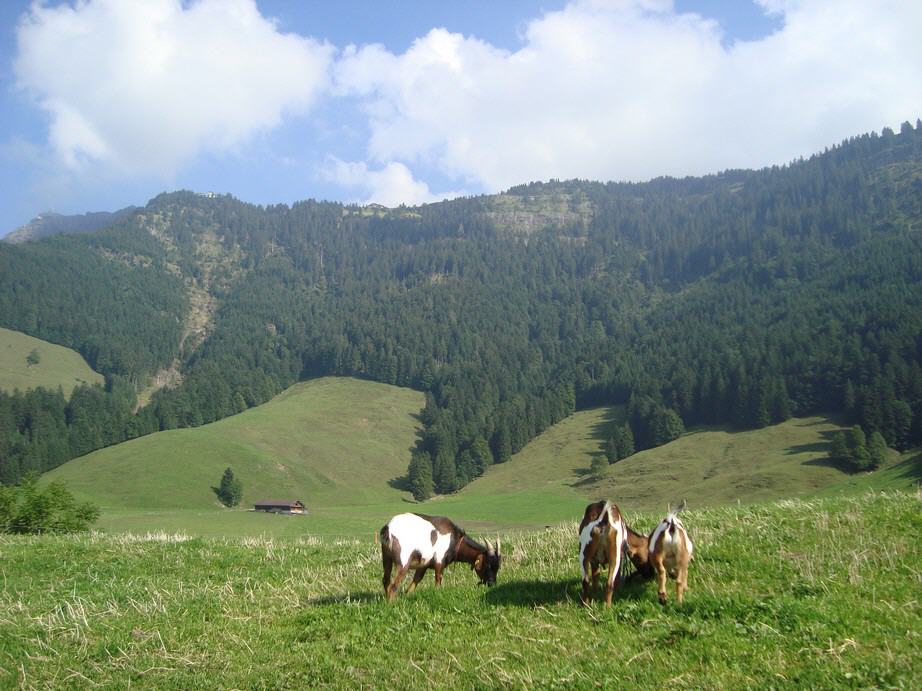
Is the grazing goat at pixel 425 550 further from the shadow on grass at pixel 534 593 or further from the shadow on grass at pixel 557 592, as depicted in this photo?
the shadow on grass at pixel 557 592

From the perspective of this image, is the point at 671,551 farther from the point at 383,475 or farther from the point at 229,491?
the point at 383,475

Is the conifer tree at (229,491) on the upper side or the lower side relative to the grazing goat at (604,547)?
lower

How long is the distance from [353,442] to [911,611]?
162665mm

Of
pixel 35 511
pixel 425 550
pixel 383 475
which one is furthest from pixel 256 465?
pixel 425 550

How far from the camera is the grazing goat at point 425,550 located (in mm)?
11523

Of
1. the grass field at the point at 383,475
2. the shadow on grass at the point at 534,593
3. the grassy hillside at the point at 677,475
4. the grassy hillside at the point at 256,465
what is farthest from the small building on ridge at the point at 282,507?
the shadow on grass at the point at 534,593

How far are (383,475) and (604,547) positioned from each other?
14701cm

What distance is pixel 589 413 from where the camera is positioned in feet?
625

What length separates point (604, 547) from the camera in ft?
33.4

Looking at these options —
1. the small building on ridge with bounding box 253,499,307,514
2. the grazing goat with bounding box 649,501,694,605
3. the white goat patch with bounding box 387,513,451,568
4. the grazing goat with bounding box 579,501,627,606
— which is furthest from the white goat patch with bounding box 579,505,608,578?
the small building on ridge with bounding box 253,499,307,514

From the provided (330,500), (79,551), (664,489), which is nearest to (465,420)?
(330,500)

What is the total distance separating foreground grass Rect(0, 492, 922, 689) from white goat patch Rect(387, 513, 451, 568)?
639 mm

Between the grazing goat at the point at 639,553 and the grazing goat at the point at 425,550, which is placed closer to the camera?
the grazing goat at the point at 639,553

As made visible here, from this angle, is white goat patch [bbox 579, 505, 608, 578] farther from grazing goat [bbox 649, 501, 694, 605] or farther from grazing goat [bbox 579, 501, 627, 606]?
grazing goat [bbox 649, 501, 694, 605]
